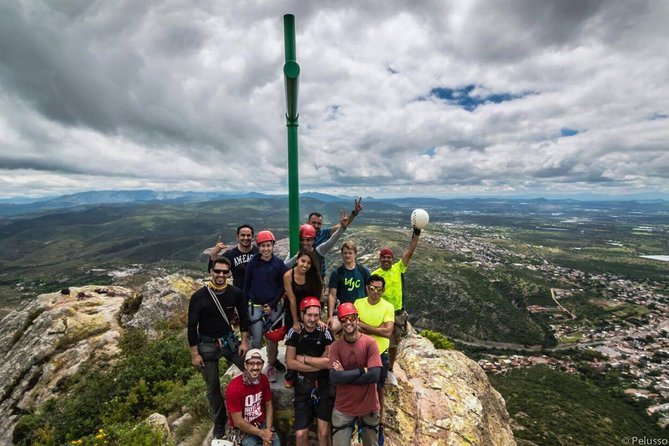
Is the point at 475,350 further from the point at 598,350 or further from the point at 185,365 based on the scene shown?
the point at 185,365

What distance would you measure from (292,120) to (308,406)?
6623 mm

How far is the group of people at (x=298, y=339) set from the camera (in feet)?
19.5

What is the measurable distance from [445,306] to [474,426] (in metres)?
137

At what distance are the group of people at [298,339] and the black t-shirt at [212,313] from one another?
0.07 ft

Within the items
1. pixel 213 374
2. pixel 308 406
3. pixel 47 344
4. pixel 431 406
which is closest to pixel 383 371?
pixel 308 406

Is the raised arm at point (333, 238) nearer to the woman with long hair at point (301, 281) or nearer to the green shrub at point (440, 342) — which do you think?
the woman with long hair at point (301, 281)

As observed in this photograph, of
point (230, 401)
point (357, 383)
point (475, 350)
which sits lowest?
point (475, 350)

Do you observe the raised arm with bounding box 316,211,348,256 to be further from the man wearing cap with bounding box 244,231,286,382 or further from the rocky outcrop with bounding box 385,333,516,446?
the rocky outcrop with bounding box 385,333,516,446

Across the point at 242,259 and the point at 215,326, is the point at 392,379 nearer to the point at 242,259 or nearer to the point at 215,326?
the point at 215,326

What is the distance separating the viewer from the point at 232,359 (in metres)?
7.03

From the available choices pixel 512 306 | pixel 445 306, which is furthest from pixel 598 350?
pixel 445 306

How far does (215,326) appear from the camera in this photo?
670cm

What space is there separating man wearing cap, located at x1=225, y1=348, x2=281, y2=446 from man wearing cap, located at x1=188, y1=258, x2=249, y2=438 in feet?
3.12

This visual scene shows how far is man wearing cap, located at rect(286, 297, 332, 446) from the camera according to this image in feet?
19.9
